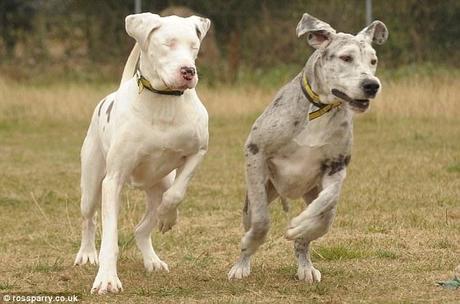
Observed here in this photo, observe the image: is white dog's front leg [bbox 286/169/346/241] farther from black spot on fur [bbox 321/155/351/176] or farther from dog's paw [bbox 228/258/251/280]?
dog's paw [bbox 228/258/251/280]

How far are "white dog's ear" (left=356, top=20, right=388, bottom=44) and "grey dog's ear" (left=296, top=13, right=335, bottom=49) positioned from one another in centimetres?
18

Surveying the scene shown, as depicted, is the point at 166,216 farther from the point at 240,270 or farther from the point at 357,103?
the point at 357,103

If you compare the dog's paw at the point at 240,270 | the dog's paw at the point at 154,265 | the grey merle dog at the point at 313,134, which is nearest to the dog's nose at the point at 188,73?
the grey merle dog at the point at 313,134

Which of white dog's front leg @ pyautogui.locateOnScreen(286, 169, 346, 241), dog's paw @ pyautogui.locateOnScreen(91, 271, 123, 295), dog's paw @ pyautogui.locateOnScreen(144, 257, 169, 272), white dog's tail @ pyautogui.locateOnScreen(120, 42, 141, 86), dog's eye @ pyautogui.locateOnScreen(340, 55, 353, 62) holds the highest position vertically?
dog's eye @ pyautogui.locateOnScreen(340, 55, 353, 62)

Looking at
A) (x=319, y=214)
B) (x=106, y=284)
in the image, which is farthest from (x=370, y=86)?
(x=106, y=284)

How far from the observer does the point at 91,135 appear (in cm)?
742

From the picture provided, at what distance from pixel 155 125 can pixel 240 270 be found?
39.5 inches

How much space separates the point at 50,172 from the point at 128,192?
6.60ft

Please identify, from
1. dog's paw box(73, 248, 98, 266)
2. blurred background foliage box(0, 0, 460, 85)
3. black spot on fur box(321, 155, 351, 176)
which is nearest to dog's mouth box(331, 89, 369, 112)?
black spot on fur box(321, 155, 351, 176)

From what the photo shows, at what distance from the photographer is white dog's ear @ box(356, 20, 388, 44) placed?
6.62m

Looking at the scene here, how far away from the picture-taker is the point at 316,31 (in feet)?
21.8

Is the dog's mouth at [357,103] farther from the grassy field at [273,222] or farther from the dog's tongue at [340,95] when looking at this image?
the grassy field at [273,222]

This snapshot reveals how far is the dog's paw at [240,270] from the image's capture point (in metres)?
6.96

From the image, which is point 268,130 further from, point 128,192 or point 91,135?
point 128,192
